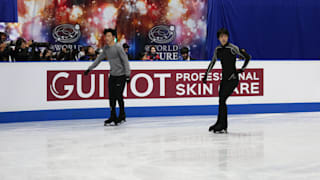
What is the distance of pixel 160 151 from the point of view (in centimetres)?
490

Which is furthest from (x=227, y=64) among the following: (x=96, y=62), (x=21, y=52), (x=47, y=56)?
(x=47, y=56)

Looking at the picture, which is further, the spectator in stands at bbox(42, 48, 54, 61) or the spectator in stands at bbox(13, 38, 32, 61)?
the spectator in stands at bbox(42, 48, 54, 61)

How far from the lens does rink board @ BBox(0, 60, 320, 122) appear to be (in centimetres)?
776

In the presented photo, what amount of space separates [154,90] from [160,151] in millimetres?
3609

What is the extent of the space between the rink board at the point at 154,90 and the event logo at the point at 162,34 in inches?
187

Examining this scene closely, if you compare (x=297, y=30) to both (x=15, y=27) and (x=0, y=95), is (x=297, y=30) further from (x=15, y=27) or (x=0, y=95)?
(x=0, y=95)

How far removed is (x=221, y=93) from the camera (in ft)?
20.4

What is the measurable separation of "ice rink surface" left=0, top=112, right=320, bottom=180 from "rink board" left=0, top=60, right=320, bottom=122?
0.49 m

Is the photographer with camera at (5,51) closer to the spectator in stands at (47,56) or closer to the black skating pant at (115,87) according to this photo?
the spectator in stands at (47,56)

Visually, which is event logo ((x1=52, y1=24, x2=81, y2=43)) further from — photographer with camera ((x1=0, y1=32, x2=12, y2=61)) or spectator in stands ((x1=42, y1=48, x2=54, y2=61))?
photographer with camera ((x1=0, y1=32, x2=12, y2=61))

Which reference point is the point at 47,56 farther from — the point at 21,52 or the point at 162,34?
the point at 162,34

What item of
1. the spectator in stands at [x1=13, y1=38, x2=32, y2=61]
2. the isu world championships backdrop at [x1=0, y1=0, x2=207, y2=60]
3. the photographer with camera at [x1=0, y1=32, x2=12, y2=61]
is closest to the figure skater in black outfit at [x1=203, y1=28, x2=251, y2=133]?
the spectator in stands at [x1=13, y1=38, x2=32, y2=61]

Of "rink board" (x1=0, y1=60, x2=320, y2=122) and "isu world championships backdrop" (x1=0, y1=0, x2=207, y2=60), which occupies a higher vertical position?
"isu world championships backdrop" (x1=0, y1=0, x2=207, y2=60)

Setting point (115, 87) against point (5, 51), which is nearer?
point (115, 87)
